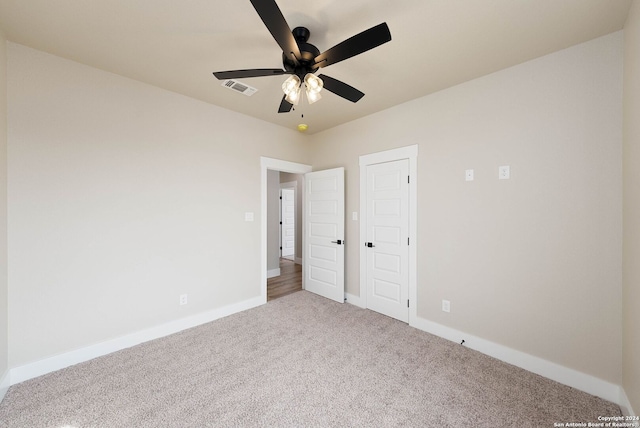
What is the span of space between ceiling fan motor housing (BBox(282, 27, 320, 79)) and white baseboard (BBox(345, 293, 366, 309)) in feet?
9.71

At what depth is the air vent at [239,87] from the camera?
2564mm

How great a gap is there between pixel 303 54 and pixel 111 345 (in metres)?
3.15

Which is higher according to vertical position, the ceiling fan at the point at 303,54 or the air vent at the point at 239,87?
the air vent at the point at 239,87

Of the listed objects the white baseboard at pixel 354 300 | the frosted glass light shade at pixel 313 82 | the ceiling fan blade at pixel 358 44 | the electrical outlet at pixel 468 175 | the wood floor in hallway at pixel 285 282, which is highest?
the ceiling fan blade at pixel 358 44

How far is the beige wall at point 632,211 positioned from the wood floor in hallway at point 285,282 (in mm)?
3616

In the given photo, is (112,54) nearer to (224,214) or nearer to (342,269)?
(224,214)

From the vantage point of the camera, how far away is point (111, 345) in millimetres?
2404

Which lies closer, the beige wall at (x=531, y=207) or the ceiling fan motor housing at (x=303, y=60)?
the ceiling fan motor housing at (x=303, y=60)

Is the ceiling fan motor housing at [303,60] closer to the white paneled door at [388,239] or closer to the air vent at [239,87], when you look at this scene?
the air vent at [239,87]

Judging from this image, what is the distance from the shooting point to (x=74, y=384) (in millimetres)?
1962

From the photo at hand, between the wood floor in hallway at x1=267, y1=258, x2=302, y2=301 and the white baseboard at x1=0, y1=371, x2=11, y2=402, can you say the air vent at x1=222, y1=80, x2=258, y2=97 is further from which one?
the white baseboard at x1=0, y1=371, x2=11, y2=402

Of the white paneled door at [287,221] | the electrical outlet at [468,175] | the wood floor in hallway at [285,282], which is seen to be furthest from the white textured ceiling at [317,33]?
the white paneled door at [287,221]

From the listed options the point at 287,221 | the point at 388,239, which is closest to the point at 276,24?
the point at 388,239

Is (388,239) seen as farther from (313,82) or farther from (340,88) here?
(313,82)
